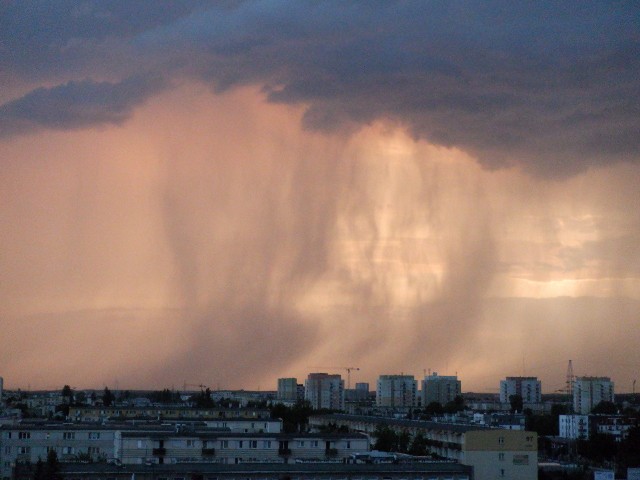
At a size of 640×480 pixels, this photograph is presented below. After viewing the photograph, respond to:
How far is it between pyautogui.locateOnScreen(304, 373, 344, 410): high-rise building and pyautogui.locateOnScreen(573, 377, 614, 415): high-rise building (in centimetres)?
3616

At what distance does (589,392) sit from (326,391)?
4022 cm

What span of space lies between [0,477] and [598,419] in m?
61.2

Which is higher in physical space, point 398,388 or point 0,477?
point 398,388

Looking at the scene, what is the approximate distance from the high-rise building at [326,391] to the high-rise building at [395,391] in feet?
27.5

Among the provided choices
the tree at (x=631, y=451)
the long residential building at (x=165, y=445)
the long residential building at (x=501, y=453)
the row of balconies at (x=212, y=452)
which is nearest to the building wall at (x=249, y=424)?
the long residential building at (x=165, y=445)

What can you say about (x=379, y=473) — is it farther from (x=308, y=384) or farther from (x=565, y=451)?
(x=308, y=384)

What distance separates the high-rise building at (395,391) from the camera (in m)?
159

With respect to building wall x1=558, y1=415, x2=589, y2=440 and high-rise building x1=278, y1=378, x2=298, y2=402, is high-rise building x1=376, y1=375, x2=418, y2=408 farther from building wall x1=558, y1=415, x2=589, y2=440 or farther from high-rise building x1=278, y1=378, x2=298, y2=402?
building wall x1=558, y1=415, x2=589, y2=440

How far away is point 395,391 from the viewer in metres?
160

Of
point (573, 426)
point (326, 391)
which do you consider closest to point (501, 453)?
point (573, 426)

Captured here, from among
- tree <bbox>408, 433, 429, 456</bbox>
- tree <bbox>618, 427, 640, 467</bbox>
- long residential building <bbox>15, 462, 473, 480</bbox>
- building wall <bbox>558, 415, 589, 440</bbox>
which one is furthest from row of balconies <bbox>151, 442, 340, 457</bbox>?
building wall <bbox>558, 415, 589, 440</bbox>

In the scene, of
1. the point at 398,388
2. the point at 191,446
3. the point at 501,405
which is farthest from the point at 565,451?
the point at 398,388

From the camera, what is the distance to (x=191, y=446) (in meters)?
36.3

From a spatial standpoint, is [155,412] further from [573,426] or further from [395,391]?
[395,391]
